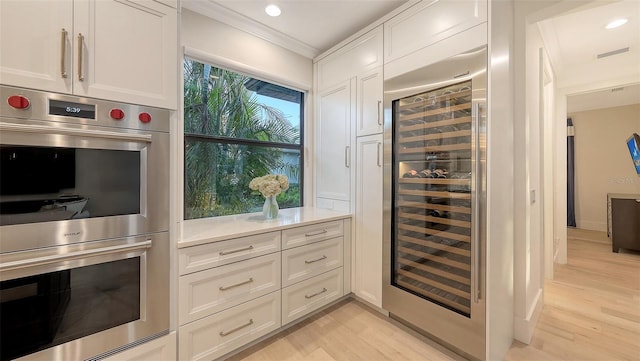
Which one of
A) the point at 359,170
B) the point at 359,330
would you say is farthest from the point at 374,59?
the point at 359,330

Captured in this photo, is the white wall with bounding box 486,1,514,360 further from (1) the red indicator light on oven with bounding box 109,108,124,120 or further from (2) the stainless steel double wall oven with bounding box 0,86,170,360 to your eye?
(1) the red indicator light on oven with bounding box 109,108,124,120

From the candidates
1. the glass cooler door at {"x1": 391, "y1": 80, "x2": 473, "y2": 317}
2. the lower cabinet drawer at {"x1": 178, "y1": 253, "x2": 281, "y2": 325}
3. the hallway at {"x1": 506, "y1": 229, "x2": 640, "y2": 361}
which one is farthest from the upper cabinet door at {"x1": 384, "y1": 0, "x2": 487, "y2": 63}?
the hallway at {"x1": 506, "y1": 229, "x2": 640, "y2": 361}

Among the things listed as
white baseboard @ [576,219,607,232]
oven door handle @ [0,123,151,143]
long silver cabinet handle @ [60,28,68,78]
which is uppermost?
long silver cabinet handle @ [60,28,68,78]

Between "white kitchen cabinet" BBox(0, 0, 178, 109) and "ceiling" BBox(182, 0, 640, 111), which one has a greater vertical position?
"ceiling" BBox(182, 0, 640, 111)

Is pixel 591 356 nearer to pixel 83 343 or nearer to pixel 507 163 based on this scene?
pixel 507 163

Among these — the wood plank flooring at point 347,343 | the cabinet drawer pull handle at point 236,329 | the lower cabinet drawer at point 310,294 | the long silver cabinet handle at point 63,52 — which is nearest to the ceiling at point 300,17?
the long silver cabinet handle at point 63,52

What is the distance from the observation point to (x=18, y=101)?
1.03 metres

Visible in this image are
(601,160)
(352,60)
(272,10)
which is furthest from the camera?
(601,160)

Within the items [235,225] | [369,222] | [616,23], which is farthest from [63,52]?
[616,23]

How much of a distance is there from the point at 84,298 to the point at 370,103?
2.29m

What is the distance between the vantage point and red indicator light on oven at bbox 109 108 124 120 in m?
1.23

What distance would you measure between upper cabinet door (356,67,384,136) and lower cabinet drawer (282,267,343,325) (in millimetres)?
1348

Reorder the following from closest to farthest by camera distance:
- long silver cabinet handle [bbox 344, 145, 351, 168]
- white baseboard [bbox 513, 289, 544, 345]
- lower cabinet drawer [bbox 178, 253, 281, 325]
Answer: lower cabinet drawer [bbox 178, 253, 281, 325], white baseboard [bbox 513, 289, 544, 345], long silver cabinet handle [bbox 344, 145, 351, 168]

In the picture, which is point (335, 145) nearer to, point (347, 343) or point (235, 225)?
point (235, 225)
